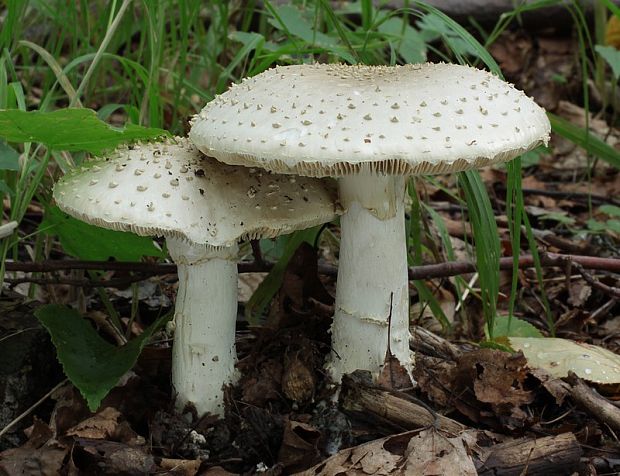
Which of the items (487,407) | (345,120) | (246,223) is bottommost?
(487,407)

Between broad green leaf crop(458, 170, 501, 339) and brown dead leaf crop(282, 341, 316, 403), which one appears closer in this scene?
brown dead leaf crop(282, 341, 316, 403)

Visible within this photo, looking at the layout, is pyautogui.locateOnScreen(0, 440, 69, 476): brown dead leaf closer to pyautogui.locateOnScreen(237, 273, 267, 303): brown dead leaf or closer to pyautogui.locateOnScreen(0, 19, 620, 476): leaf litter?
pyautogui.locateOnScreen(0, 19, 620, 476): leaf litter

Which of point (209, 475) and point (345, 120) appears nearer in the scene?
point (345, 120)

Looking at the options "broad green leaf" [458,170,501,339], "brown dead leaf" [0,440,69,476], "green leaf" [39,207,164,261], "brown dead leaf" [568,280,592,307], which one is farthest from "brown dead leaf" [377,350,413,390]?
"brown dead leaf" [568,280,592,307]

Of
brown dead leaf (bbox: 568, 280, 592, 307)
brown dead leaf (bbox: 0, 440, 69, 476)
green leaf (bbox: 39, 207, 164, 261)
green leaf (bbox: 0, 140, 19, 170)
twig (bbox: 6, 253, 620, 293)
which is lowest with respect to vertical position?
brown dead leaf (bbox: 568, 280, 592, 307)

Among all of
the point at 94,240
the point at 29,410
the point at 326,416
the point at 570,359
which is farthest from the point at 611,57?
the point at 29,410

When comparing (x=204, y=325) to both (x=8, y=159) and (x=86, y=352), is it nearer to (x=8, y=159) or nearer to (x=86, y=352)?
(x=86, y=352)

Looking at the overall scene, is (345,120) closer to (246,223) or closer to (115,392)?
(246,223)

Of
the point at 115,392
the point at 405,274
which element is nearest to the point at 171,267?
the point at 115,392
